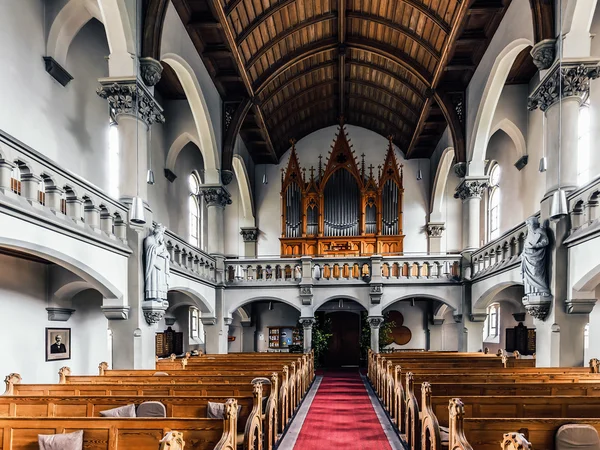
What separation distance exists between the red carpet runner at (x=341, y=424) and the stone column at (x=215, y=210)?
228 inches

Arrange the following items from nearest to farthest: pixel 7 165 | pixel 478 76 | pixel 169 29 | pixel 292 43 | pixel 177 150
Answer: pixel 7 165, pixel 169 29, pixel 478 76, pixel 292 43, pixel 177 150

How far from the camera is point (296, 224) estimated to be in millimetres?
21578

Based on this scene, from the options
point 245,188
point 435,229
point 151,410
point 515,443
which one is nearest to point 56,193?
point 151,410

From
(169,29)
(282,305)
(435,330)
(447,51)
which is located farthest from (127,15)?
(435,330)

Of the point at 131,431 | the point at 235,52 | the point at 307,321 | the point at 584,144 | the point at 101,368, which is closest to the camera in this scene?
the point at 131,431

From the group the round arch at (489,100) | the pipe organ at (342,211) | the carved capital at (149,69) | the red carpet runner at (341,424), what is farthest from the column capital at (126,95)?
the pipe organ at (342,211)

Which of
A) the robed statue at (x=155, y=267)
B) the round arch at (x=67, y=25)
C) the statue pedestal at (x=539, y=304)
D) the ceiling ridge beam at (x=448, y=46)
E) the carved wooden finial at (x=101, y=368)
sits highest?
the ceiling ridge beam at (x=448, y=46)

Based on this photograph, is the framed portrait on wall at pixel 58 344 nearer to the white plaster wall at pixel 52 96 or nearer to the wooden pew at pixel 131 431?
the white plaster wall at pixel 52 96

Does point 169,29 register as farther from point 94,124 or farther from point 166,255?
point 166,255

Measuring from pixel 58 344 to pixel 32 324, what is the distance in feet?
3.12

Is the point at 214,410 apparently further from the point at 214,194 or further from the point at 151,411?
the point at 214,194

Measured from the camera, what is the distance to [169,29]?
11883 millimetres

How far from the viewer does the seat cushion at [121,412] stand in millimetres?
5652

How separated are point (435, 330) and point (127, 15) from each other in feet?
55.9
